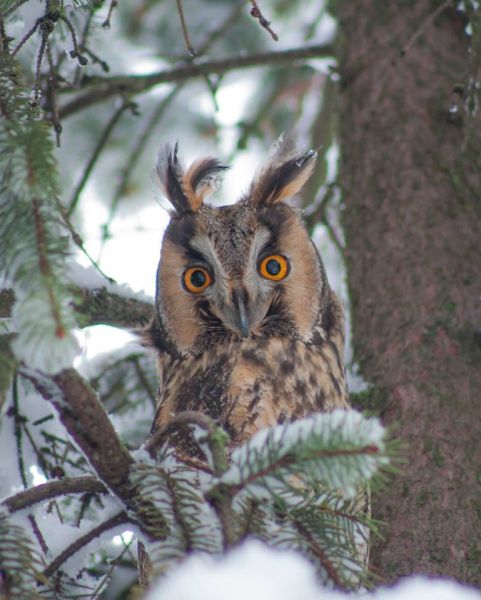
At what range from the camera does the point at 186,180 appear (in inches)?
103

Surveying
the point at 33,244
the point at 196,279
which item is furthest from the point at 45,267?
the point at 196,279

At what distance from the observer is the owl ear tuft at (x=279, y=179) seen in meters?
2.59

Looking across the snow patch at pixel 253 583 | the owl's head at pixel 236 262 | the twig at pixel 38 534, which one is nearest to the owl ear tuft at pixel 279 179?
the owl's head at pixel 236 262

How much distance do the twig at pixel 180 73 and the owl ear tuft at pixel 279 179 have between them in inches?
28.1

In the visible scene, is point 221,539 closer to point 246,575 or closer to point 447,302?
point 246,575

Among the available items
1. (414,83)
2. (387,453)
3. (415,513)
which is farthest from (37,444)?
(414,83)

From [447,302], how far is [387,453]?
1485 millimetres

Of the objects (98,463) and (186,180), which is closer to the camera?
(98,463)

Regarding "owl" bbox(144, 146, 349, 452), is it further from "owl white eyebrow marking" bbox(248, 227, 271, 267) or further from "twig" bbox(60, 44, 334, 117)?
"twig" bbox(60, 44, 334, 117)

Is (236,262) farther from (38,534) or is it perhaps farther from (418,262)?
(38,534)

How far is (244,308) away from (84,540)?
856 millimetres

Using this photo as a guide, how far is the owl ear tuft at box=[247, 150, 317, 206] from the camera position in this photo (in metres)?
2.59

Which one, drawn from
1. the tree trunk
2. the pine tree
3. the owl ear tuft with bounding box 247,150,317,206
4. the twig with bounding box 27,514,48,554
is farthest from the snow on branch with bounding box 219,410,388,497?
the owl ear tuft with bounding box 247,150,317,206

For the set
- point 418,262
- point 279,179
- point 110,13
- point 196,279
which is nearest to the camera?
point 110,13
